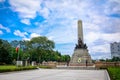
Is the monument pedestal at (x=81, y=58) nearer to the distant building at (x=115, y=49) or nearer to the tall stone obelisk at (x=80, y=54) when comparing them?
the tall stone obelisk at (x=80, y=54)

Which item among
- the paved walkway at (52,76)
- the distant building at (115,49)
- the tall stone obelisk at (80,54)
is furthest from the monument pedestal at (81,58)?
the distant building at (115,49)

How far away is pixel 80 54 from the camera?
51594 mm

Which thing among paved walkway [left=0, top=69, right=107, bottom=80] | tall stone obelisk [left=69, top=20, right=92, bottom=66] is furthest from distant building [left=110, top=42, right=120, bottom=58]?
paved walkway [left=0, top=69, right=107, bottom=80]

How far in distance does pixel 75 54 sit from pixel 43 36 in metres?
16.0

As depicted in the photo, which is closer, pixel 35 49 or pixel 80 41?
pixel 80 41

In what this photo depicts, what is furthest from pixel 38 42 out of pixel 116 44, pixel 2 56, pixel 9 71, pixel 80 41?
pixel 116 44

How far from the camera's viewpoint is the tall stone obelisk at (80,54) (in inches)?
1999

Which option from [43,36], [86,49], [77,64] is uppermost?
[43,36]

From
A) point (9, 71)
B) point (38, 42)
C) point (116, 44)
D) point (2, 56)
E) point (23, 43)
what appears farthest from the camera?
point (116, 44)

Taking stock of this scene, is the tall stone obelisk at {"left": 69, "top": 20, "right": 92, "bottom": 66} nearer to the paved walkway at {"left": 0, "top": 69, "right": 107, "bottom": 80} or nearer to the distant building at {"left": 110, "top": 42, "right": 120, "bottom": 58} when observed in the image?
the paved walkway at {"left": 0, "top": 69, "right": 107, "bottom": 80}

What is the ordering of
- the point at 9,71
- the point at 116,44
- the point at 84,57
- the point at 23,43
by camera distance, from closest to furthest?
the point at 9,71
the point at 84,57
the point at 23,43
the point at 116,44

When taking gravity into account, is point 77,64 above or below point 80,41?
below

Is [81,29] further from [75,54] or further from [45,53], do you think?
[45,53]

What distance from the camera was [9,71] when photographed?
2309 cm
